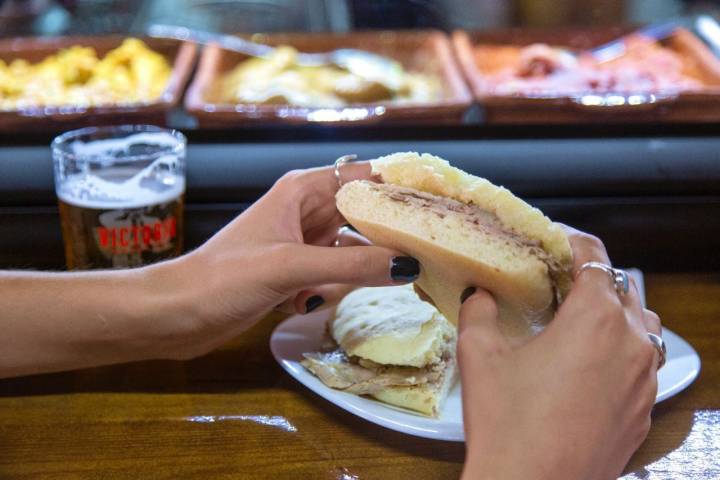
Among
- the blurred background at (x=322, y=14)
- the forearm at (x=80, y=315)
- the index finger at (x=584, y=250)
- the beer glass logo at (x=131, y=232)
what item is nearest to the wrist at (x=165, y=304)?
the forearm at (x=80, y=315)

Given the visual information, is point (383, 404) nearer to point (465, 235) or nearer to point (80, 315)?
point (465, 235)

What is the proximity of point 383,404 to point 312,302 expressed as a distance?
0.26 meters

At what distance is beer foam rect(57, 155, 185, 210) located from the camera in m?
1.59

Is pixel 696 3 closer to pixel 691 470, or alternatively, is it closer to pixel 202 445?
pixel 691 470

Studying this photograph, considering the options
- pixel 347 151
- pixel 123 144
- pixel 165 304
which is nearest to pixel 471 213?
pixel 165 304

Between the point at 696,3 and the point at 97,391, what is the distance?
1.88 meters

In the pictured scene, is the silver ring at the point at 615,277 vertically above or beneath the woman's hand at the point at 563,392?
above

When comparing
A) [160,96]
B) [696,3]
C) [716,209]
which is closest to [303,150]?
[160,96]

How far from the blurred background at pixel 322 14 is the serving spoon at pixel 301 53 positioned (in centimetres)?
6

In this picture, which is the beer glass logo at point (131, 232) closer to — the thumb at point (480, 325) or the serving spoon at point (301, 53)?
the thumb at point (480, 325)

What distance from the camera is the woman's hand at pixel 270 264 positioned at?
4.19 feet

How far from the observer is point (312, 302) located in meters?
1.50

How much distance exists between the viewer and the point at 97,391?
56.7 inches

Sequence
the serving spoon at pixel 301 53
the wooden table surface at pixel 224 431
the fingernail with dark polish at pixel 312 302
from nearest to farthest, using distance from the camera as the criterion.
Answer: the wooden table surface at pixel 224 431 < the fingernail with dark polish at pixel 312 302 < the serving spoon at pixel 301 53
